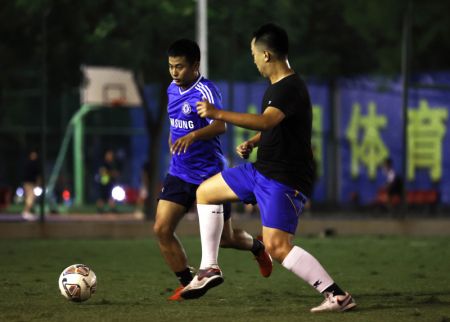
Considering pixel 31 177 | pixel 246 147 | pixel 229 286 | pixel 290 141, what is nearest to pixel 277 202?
pixel 290 141

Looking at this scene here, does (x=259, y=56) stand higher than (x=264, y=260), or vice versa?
(x=259, y=56)

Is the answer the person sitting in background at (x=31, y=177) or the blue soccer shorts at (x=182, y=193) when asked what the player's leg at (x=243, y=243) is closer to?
the blue soccer shorts at (x=182, y=193)

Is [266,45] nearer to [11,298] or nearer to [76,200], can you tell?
[11,298]

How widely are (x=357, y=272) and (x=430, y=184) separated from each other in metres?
23.0

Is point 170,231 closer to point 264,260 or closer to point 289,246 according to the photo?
point 264,260

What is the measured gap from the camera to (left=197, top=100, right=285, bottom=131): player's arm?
9.19 metres

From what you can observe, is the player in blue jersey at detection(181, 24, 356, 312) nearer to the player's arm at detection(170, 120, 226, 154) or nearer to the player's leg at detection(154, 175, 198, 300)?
the player's arm at detection(170, 120, 226, 154)

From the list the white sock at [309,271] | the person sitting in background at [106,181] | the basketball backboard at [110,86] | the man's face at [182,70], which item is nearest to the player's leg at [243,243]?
the man's face at [182,70]

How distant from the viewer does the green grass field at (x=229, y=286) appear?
9625mm

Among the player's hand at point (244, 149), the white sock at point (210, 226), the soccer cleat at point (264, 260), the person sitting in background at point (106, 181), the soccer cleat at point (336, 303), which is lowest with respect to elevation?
the person sitting in background at point (106, 181)

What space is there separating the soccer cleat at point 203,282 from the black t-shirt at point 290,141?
3.25 ft

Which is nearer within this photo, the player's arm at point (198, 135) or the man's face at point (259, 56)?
the man's face at point (259, 56)

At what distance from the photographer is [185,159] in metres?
10.9

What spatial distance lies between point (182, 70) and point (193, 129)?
0.53m
